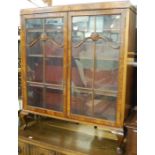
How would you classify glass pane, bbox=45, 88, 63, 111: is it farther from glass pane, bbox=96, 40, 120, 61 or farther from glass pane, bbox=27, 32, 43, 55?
glass pane, bbox=96, 40, 120, 61

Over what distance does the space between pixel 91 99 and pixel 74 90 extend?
169 mm

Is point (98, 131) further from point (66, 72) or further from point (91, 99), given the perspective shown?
point (66, 72)

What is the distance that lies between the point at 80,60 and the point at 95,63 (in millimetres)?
135

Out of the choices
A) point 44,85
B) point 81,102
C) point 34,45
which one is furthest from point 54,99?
point 34,45

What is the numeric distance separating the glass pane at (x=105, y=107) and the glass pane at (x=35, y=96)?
0.57 metres

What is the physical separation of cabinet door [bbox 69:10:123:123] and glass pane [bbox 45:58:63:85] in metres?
0.11

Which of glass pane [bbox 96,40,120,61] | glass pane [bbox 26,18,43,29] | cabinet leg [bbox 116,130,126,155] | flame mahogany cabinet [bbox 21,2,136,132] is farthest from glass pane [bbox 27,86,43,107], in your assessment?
cabinet leg [bbox 116,130,126,155]

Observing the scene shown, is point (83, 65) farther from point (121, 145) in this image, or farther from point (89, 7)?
point (121, 145)

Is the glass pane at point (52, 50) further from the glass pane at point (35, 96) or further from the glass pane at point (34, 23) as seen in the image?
the glass pane at point (35, 96)

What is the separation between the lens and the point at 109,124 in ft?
5.10

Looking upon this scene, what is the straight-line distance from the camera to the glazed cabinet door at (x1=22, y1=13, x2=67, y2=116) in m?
1.70

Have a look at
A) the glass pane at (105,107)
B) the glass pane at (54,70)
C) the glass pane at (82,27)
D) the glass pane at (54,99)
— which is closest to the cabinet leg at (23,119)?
the glass pane at (54,99)

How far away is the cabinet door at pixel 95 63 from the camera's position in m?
1.48
